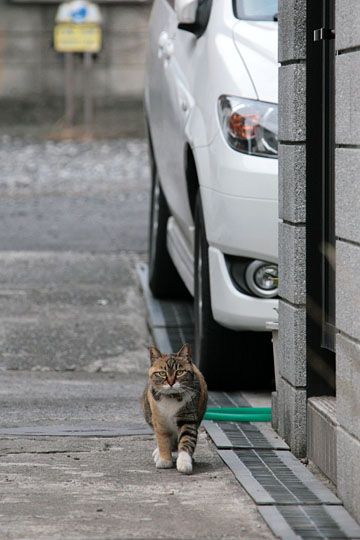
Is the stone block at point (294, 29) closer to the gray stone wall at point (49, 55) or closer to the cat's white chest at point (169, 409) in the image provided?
the cat's white chest at point (169, 409)

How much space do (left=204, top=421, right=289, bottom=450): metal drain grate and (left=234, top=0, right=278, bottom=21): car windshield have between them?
83.3 inches

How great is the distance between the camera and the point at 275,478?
6066 mm

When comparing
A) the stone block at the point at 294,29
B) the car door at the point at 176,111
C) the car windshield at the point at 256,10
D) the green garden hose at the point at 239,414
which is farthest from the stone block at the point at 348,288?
the car door at the point at 176,111

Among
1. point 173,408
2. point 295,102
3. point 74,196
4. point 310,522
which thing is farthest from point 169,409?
point 74,196

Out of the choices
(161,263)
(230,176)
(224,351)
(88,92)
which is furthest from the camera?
(88,92)

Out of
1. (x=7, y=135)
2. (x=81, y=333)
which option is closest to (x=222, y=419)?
(x=81, y=333)

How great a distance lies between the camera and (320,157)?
→ 21.2 ft

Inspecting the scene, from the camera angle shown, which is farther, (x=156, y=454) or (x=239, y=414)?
(x=239, y=414)

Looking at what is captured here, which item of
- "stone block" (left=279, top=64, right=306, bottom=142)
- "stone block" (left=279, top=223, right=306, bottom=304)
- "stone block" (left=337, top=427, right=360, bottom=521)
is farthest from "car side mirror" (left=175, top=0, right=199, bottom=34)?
"stone block" (left=337, top=427, right=360, bottom=521)

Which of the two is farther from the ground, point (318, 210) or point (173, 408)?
point (318, 210)

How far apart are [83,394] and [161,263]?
2.73 m

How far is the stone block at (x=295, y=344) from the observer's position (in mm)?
6492

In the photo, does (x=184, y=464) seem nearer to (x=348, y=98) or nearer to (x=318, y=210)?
(x=318, y=210)

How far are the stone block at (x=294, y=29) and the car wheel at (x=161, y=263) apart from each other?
390 cm
